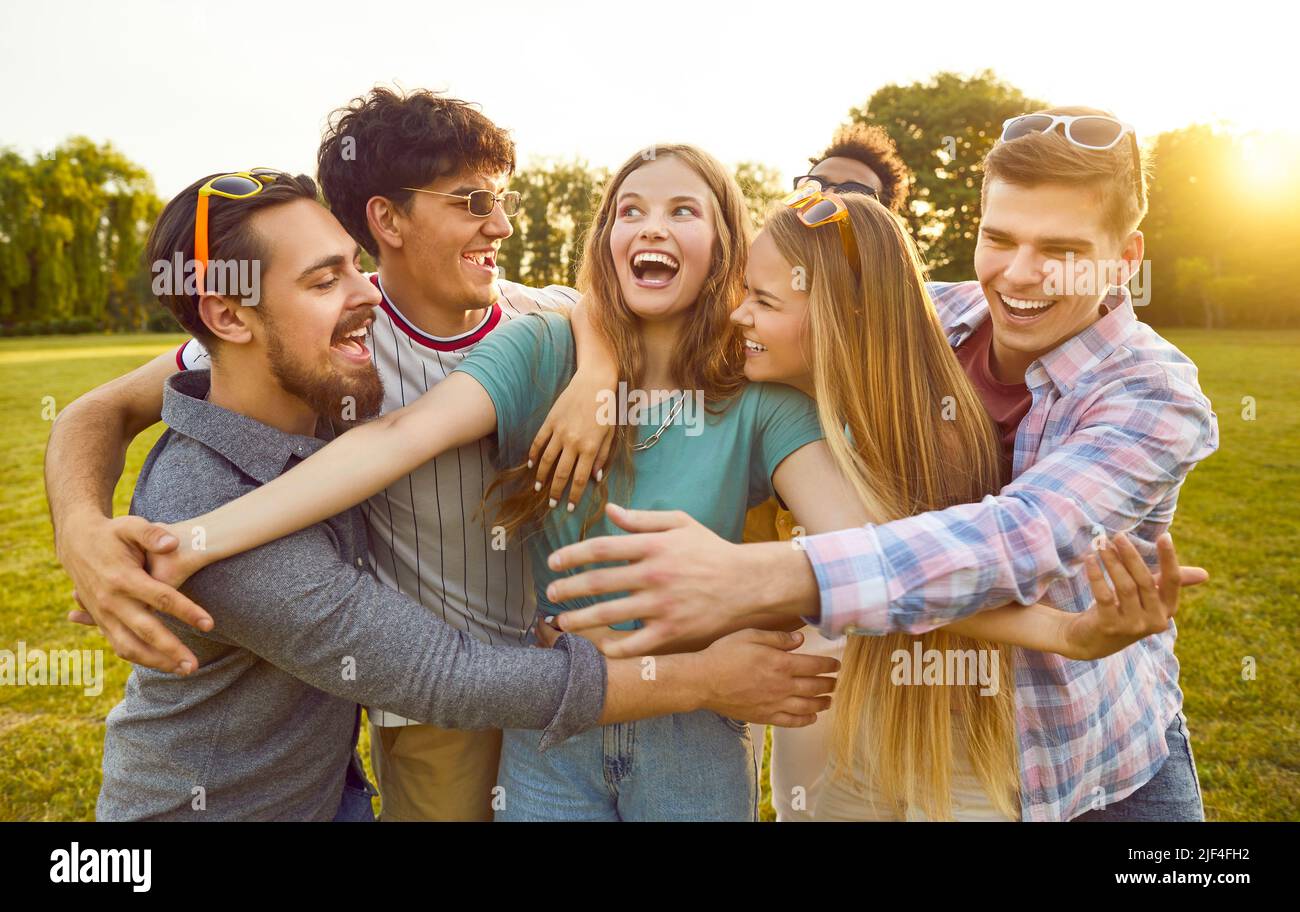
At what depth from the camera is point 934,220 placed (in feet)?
104

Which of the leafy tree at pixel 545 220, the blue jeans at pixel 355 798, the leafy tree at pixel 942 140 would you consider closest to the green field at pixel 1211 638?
the blue jeans at pixel 355 798

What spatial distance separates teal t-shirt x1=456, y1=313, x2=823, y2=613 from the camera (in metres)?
2.47

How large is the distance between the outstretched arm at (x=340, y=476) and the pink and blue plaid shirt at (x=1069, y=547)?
110cm

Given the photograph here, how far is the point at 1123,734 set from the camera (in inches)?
101

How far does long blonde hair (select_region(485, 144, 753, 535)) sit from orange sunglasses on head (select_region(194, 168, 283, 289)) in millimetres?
1086

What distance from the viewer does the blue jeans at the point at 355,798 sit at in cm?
284

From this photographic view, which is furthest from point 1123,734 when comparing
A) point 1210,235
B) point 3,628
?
point 1210,235

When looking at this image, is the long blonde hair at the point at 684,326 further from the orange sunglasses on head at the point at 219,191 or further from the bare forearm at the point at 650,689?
the orange sunglasses on head at the point at 219,191

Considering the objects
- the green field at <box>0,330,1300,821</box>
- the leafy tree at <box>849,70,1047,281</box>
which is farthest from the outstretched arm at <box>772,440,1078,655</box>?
the leafy tree at <box>849,70,1047,281</box>

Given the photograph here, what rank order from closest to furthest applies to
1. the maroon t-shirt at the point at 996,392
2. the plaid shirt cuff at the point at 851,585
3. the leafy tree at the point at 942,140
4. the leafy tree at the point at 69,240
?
the plaid shirt cuff at the point at 851,585
the maroon t-shirt at the point at 996,392
the leafy tree at the point at 942,140
the leafy tree at the point at 69,240

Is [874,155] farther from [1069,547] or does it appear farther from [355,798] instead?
[355,798]

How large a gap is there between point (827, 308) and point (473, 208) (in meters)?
1.58

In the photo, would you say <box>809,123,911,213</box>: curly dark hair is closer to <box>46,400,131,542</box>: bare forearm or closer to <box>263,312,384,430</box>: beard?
<box>263,312,384,430</box>: beard
